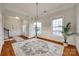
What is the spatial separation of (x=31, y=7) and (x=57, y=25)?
0.52 meters

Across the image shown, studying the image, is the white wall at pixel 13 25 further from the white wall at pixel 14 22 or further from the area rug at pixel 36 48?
the area rug at pixel 36 48

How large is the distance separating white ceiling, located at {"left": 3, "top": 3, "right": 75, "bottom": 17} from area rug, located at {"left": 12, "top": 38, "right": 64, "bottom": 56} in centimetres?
46

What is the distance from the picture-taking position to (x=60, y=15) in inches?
64.9

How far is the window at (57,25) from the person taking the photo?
5.45ft

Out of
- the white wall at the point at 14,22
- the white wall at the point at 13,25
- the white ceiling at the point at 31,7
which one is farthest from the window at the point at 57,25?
the white wall at the point at 13,25

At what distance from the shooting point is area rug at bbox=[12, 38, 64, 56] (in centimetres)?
164

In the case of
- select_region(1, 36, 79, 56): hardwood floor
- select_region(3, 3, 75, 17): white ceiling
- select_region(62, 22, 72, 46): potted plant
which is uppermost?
select_region(3, 3, 75, 17): white ceiling

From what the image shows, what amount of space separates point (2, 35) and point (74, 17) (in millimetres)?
1174

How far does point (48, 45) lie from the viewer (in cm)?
170

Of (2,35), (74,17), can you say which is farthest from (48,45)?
(2,35)

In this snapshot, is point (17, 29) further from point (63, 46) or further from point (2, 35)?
point (63, 46)

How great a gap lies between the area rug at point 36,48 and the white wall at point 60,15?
169 mm

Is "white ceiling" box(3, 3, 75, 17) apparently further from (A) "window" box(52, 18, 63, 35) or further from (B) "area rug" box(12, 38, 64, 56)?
(B) "area rug" box(12, 38, 64, 56)

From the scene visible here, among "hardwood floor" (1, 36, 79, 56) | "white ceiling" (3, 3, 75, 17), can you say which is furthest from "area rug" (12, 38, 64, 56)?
"white ceiling" (3, 3, 75, 17)
